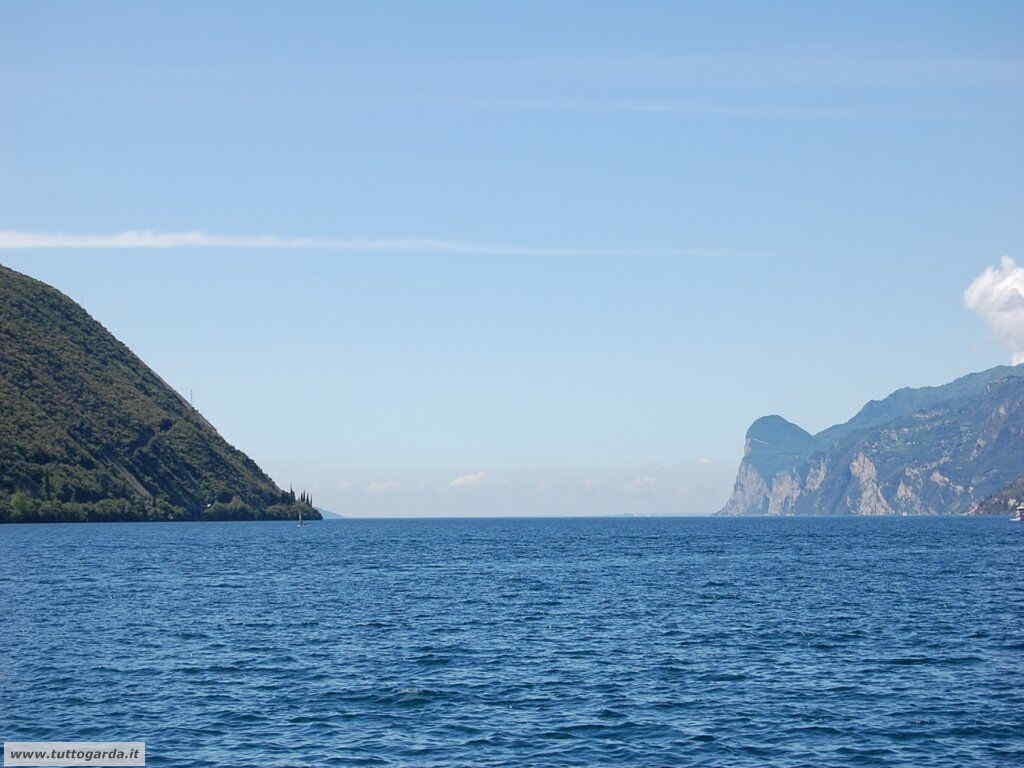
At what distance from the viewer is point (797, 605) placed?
304 ft

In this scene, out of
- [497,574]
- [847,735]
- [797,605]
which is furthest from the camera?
[497,574]

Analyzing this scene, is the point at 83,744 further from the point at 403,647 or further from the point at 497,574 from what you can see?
the point at 497,574

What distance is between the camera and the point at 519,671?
5941 centimetres

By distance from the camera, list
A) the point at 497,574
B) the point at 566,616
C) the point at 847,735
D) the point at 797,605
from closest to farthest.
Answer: the point at 847,735
the point at 566,616
the point at 797,605
the point at 497,574

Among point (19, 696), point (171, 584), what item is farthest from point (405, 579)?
point (19, 696)

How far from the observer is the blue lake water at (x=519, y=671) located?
4391 centimetres

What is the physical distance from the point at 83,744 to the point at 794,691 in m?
31.3

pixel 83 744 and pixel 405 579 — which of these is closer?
pixel 83 744

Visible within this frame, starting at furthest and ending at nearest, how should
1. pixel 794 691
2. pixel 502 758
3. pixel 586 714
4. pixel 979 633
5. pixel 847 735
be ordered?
pixel 979 633 → pixel 794 691 → pixel 586 714 → pixel 847 735 → pixel 502 758

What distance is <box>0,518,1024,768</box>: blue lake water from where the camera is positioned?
43906 millimetres

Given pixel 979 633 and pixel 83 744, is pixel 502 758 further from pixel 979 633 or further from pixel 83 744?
pixel 979 633

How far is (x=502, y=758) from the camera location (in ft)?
137

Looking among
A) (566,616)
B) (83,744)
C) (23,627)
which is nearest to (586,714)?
(83,744)

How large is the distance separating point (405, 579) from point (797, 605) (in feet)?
154
